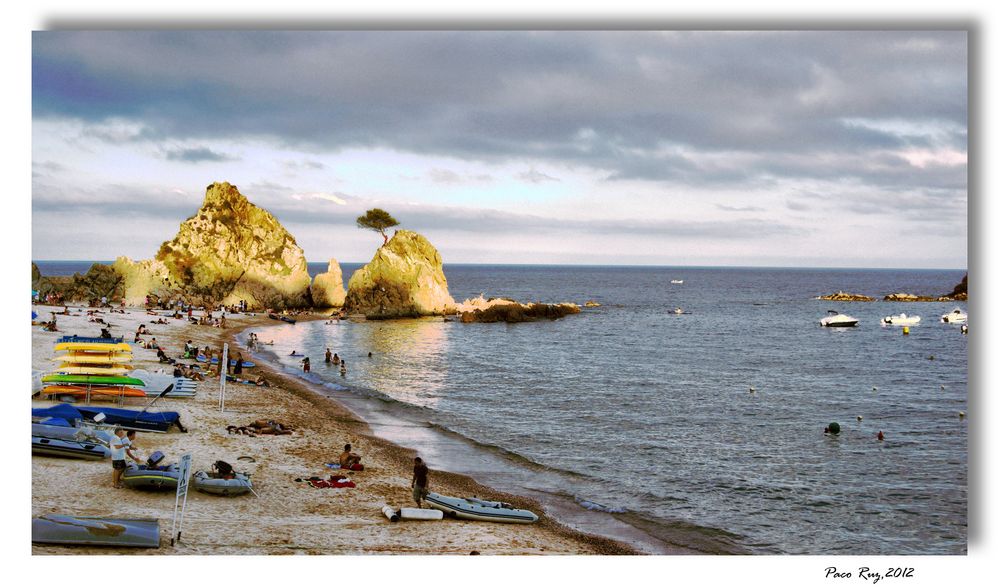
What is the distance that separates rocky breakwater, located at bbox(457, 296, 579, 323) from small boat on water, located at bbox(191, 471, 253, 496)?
53.7 metres

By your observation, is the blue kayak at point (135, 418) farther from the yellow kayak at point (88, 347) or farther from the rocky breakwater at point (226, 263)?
the rocky breakwater at point (226, 263)

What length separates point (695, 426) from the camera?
25.1 m

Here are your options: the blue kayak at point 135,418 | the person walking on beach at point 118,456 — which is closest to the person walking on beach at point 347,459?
the blue kayak at point 135,418

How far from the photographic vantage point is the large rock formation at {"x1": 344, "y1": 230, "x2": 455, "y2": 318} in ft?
232

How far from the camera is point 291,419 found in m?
23.4

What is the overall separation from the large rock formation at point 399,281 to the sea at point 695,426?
51.0ft

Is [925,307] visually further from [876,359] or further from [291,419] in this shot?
[291,419]

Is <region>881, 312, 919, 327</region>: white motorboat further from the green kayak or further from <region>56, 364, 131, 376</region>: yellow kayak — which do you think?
<region>56, 364, 131, 376</region>: yellow kayak

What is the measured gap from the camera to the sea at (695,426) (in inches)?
628

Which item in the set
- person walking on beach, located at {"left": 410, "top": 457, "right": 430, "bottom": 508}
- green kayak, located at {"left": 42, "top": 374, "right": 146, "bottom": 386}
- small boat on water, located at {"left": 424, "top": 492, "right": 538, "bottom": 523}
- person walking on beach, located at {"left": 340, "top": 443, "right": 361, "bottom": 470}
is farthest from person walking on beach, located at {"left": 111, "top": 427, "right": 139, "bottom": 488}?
small boat on water, located at {"left": 424, "top": 492, "right": 538, "bottom": 523}

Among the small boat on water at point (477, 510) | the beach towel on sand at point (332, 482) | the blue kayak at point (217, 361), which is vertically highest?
the blue kayak at point (217, 361)

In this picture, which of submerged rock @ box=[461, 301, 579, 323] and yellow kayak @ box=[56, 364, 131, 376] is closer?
yellow kayak @ box=[56, 364, 131, 376]

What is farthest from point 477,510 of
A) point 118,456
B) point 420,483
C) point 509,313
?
point 509,313
